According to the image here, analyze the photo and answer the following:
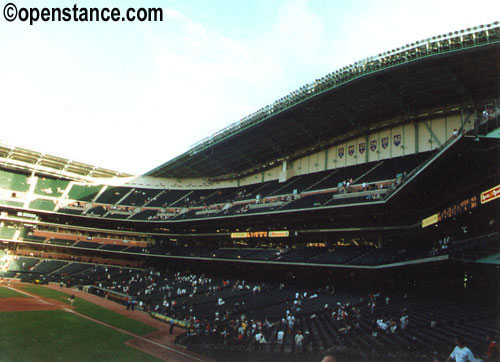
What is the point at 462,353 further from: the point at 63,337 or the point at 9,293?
the point at 9,293

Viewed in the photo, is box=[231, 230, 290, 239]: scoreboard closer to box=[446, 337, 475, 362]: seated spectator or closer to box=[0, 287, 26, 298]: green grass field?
box=[0, 287, 26, 298]: green grass field

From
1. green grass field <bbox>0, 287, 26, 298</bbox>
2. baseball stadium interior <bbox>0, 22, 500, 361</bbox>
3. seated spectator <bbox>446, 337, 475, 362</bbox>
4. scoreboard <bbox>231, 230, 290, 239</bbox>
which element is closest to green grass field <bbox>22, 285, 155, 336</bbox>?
green grass field <bbox>0, 287, 26, 298</bbox>

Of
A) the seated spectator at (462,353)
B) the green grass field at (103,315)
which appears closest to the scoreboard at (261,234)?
the green grass field at (103,315)

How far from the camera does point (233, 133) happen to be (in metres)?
43.8

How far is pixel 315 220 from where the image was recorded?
36062 millimetres

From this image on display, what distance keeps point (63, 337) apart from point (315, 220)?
23610 mm

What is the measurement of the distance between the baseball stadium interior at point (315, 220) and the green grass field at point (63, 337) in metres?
4.43

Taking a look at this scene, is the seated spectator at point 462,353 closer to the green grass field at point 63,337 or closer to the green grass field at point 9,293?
the green grass field at point 63,337

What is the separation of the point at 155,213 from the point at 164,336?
34181 millimetres

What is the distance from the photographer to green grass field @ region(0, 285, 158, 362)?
19.1m

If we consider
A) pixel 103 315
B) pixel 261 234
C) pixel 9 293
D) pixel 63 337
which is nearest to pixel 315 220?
pixel 261 234

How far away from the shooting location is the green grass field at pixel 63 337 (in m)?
19.1

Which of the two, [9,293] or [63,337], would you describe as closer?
[63,337]

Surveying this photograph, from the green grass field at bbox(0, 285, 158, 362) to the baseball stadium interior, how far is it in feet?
14.5
